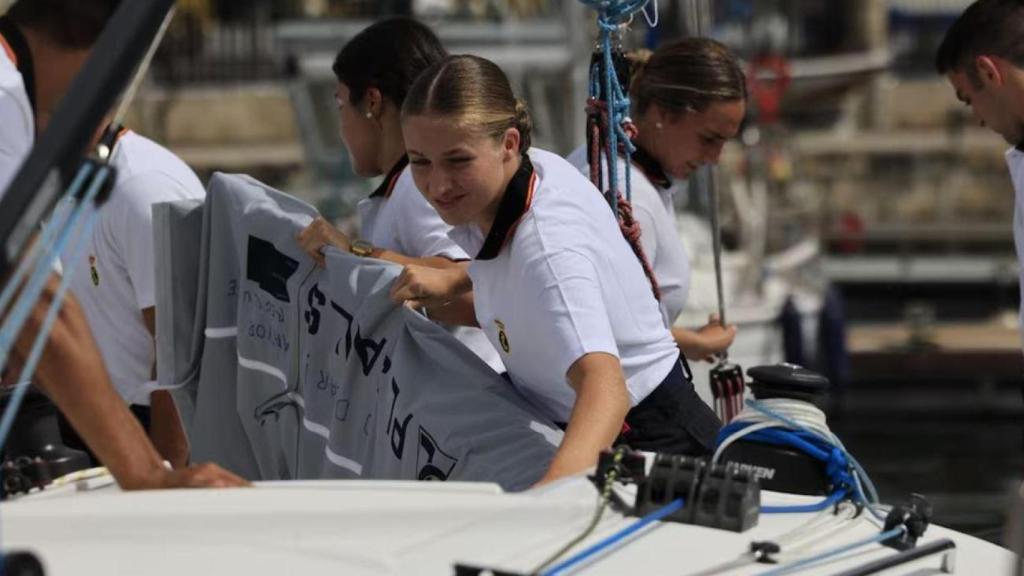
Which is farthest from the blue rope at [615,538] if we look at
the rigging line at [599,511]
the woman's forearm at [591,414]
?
the woman's forearm at [591,414]

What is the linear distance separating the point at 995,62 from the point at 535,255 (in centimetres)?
108

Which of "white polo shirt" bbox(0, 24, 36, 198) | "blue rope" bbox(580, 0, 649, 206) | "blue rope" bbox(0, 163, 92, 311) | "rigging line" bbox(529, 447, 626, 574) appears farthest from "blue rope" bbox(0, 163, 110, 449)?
"blue rope" bbox(580, 0, 649, 206)

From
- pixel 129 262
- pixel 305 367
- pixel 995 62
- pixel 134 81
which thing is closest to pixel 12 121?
pixel 134 81

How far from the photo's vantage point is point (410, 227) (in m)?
3.67

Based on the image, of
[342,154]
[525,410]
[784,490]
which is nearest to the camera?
[784,490]

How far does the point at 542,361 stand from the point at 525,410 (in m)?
0.19

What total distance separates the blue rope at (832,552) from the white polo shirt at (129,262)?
195cm

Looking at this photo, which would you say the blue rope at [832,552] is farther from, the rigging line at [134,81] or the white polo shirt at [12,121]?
the white polo shirt at [12,121]

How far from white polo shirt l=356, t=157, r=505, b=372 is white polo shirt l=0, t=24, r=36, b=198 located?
3.17ft

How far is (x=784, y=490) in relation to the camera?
114 inches

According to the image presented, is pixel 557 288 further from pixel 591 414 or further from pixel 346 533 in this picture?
pixel 346 533

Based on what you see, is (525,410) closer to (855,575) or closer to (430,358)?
(430,358)

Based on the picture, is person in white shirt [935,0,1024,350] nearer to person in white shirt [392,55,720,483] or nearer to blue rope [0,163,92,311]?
person in white shirt [392,55,720,483]

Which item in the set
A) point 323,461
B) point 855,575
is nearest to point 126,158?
point 323,461
